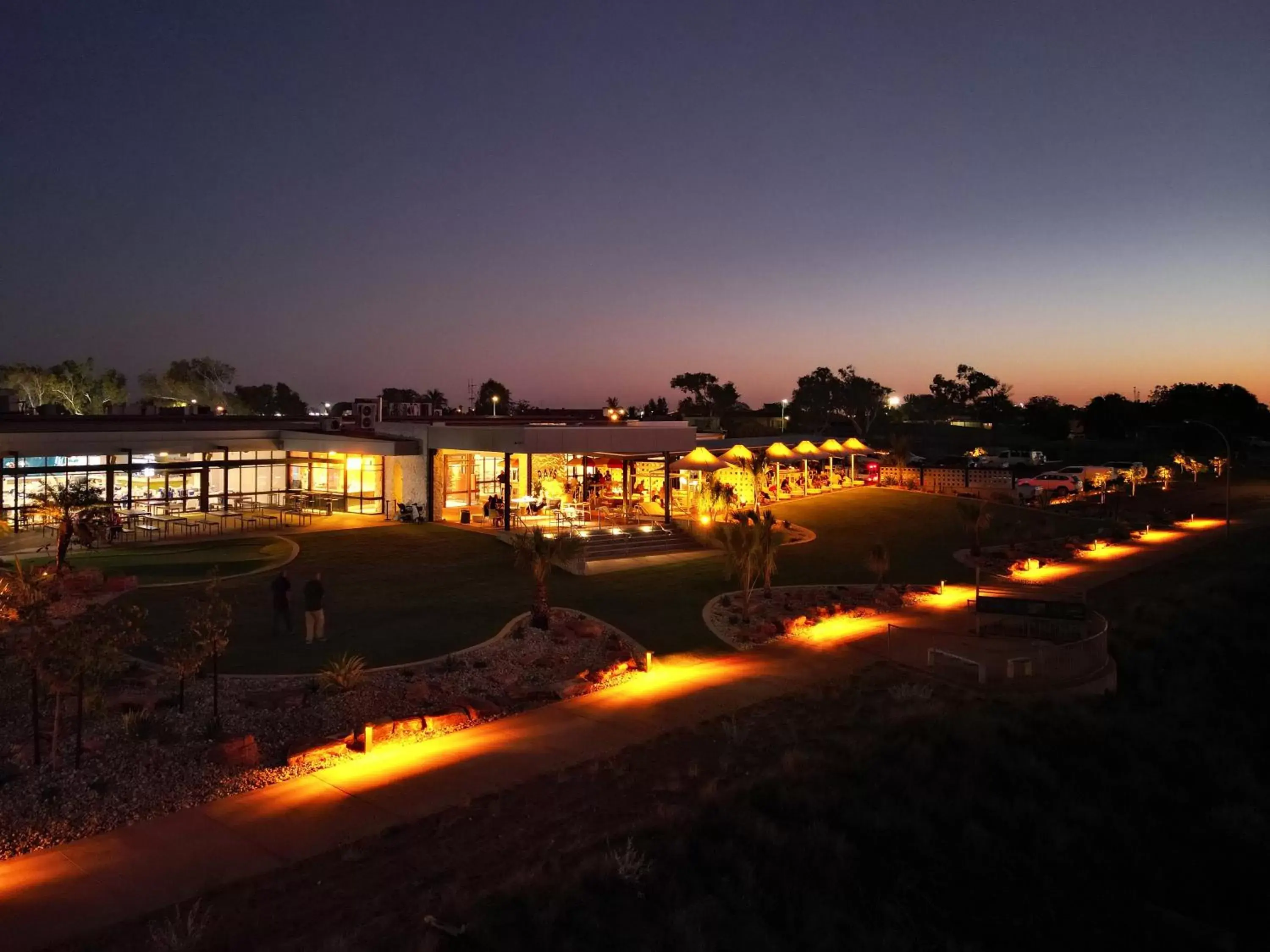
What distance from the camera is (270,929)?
20.8 ft

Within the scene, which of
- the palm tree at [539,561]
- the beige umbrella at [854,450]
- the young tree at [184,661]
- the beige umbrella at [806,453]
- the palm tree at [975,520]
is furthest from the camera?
the beige umbrella at [854,450]

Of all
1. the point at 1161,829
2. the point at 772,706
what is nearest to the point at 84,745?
the point at 772,706

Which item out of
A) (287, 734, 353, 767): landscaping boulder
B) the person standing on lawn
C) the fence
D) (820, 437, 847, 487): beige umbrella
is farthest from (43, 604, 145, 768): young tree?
the fence

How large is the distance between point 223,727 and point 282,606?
4.12 meters

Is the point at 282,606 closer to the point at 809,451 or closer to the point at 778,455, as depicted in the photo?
the point at 778,455

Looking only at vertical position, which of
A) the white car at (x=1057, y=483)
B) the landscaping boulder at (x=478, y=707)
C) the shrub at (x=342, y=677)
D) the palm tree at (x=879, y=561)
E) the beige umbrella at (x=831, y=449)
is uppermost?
the beige umbrella at (x=831, y=449)

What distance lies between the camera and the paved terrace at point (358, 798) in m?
6.79

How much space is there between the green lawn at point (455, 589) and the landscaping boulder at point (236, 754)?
9.65 feet

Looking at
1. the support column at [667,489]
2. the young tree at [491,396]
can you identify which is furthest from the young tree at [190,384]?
the support column at [667,489]

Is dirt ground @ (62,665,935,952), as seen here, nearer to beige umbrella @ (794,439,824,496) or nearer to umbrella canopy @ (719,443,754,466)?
umbrella canopy @ (719,443,754,466)

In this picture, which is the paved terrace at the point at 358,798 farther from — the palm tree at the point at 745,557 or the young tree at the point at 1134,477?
the young tree at the point at 1134,477

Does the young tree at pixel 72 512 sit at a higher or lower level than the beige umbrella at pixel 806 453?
lower

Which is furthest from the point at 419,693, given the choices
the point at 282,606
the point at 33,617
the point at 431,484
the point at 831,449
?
the point at 831,449

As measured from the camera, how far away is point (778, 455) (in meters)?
33.9
